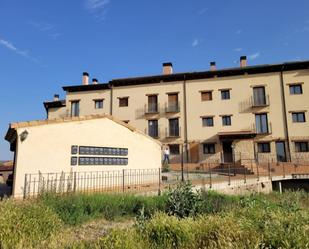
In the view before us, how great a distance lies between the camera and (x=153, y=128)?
106 feet

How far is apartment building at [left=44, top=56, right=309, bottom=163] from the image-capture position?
94.0ft

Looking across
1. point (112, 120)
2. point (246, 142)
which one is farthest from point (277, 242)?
point (246, 142)

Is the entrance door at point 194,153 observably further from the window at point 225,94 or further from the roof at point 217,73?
the roof at point 217,73

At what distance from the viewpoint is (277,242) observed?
436 centimetres

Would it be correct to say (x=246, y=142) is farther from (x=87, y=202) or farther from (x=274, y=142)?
(x=87, y=202)

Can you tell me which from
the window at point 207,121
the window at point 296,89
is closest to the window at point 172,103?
the window at point 207,121

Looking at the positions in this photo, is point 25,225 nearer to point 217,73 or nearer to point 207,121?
point 207,121

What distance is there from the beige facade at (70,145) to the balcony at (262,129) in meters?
16.7

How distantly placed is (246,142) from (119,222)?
2274cm

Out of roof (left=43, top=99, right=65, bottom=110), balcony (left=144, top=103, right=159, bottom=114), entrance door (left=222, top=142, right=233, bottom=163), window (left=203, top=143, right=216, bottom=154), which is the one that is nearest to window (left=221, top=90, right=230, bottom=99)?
entrance door (left=222, top=142, right=233, bottom=163)

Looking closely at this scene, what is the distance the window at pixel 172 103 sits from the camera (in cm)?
3189

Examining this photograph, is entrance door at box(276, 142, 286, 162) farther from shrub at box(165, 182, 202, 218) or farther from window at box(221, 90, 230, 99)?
shrub at box(165, 182, 202, 218)

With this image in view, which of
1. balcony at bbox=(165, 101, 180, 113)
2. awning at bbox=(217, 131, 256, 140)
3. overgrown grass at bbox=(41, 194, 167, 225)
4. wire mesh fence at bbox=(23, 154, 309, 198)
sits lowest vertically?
overgrown grass at bbox=(41, 194, 167, 225)

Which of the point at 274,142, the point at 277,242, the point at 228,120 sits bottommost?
the point at 277,242
